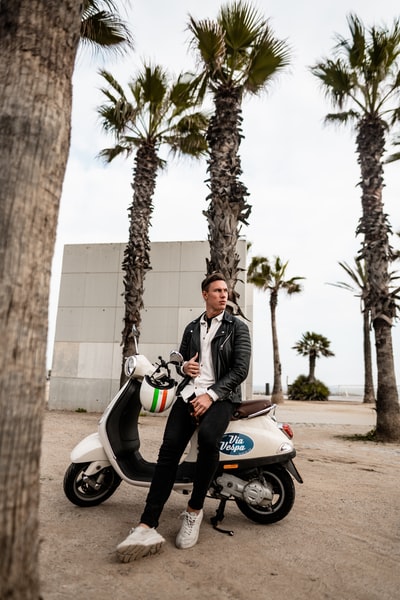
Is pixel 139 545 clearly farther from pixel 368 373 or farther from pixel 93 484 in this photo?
pixel 368 373

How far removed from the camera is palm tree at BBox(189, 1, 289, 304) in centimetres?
711

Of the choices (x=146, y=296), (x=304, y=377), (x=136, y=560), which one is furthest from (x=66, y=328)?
(x=304, y=377)

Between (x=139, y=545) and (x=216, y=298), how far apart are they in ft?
5.32

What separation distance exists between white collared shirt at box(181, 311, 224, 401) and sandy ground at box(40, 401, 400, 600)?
0.94 meters

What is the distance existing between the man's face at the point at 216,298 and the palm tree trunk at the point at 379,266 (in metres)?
6.20

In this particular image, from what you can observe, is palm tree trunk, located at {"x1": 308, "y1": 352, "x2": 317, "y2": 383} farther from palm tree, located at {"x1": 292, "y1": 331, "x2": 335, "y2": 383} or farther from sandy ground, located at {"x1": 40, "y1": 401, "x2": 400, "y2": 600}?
sandy ground, located at {"x1": 40, "y1": 401, "x2": 400, "y2": 600}

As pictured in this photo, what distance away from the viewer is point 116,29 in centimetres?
898

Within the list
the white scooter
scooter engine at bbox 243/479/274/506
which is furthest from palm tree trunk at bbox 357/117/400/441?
scooter engine at bbox 243/479/274/506

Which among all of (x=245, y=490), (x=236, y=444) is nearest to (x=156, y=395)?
(x=236, y=444)

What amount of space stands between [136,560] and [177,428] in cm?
77

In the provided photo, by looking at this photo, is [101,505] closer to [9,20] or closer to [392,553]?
[392,553]

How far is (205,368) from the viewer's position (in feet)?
9.54

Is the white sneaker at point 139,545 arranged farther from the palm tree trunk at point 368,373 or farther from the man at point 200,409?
the palm tree trunk at point 368,373

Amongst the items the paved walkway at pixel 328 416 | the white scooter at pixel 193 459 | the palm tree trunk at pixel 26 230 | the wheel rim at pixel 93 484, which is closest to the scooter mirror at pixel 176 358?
the white scooter at pixel 193 459
